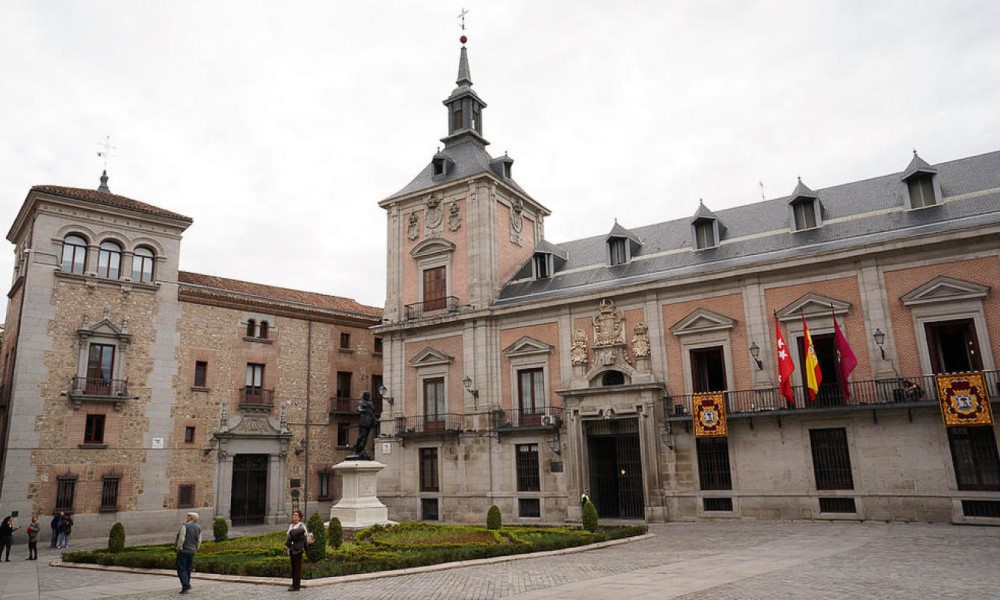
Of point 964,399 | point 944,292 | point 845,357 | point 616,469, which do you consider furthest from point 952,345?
point 616,469

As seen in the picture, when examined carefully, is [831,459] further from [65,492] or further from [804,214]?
[65,492]

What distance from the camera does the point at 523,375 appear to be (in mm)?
30406

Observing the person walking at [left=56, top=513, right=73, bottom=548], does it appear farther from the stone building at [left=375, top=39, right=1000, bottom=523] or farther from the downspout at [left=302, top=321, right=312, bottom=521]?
the stone building at [left=375, top=39, right=1000, bottom=523]

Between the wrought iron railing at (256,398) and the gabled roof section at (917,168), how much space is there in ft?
95.5

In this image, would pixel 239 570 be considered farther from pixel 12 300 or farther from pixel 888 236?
pixel 12 300

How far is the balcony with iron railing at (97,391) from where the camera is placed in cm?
2855

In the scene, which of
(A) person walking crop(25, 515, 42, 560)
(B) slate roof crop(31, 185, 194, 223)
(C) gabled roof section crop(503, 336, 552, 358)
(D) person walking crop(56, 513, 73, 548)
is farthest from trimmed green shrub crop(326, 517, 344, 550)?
(B) slate roof crop(31, 185, 194, 223)

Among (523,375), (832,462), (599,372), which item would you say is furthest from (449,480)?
(832,462)

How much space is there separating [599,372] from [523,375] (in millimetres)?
4080

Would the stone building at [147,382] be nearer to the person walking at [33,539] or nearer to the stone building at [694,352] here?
the stone building at [694,352]

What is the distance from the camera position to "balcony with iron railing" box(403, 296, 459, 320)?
32.7 m

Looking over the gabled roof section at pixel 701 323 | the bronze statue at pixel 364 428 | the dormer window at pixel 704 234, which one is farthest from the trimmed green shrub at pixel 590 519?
the dormer window at pixel 704 234

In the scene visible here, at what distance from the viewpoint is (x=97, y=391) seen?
95.8 ft

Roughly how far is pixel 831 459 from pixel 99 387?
95.0ft
